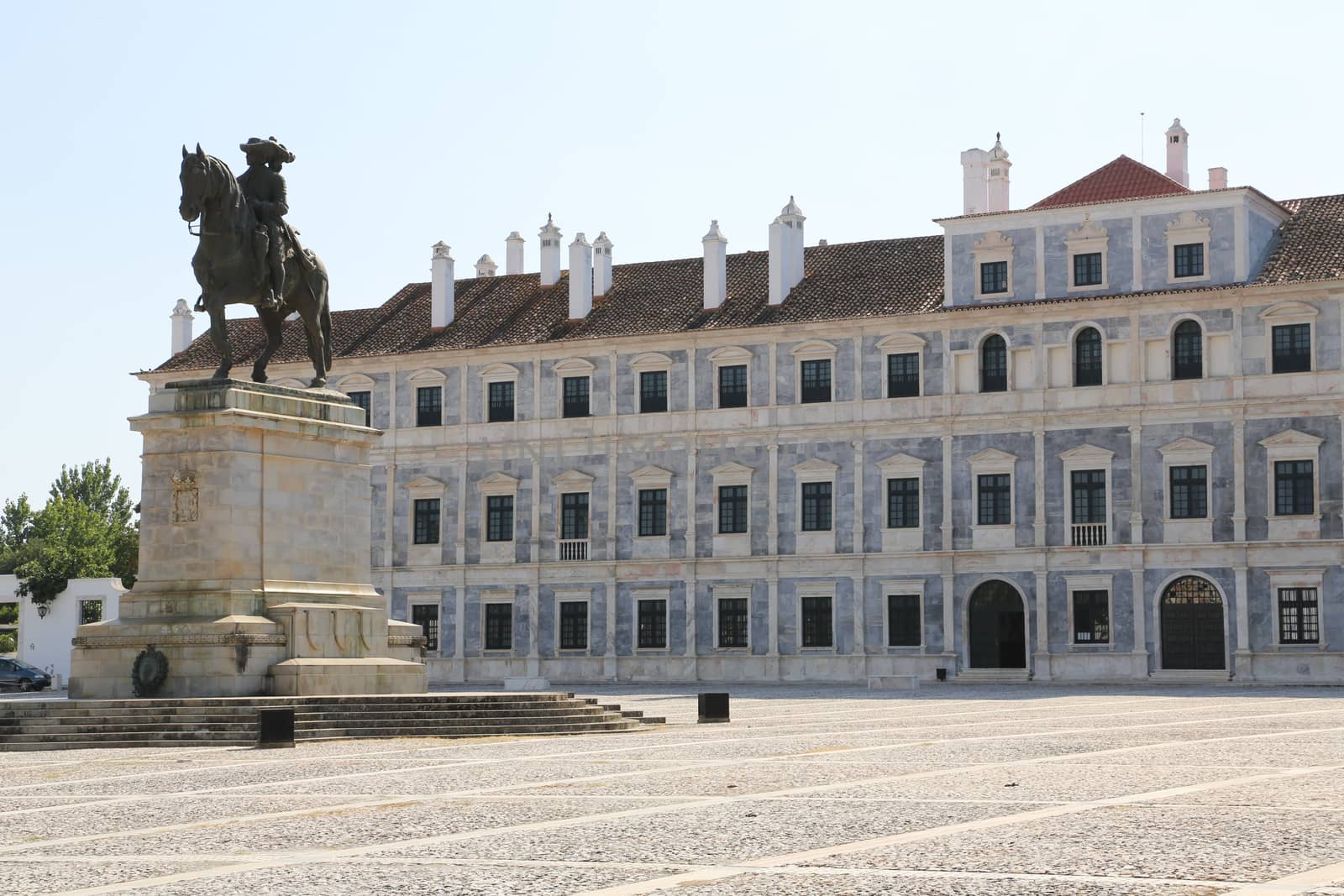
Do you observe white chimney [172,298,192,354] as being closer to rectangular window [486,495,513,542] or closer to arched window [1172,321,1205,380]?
rectangular window [486,495,513,542]

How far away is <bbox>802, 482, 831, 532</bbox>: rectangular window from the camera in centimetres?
5530

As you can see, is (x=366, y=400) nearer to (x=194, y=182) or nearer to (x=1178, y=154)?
(x=1178, y=154)

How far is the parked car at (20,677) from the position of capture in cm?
5531

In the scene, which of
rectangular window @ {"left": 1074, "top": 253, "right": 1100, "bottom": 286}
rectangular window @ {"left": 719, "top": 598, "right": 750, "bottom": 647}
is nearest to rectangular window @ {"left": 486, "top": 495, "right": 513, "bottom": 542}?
rectangular window @ {"left": 719, "top": 598, "right": 750, "bottom": 647}

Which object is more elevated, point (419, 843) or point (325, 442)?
point (325, 442)

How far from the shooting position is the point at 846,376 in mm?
55188

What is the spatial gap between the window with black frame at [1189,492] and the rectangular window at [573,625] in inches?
657

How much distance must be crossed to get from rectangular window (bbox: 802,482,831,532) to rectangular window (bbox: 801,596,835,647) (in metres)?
1.97

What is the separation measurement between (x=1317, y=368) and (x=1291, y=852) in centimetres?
4085

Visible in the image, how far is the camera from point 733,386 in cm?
5662

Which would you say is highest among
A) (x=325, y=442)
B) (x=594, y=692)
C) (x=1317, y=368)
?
(x=1317, y=368)

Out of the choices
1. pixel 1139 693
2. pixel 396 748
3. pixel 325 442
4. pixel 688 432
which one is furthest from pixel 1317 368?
pixel 396 748

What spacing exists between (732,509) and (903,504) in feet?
16.3

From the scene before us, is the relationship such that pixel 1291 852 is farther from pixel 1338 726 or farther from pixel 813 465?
pixel 813 465
